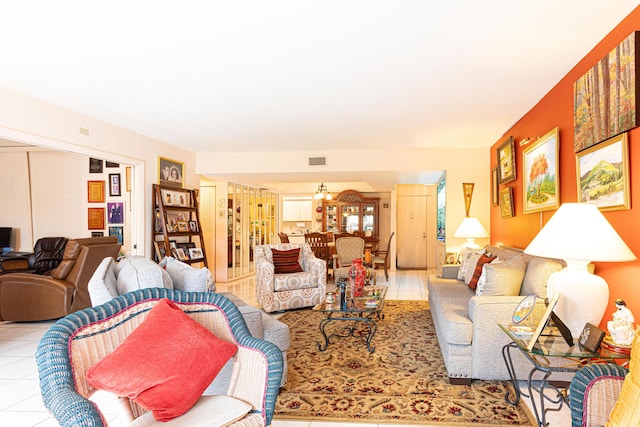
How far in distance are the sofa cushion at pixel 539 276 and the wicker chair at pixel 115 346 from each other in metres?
2.18

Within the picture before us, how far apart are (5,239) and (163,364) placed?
7.35 meters

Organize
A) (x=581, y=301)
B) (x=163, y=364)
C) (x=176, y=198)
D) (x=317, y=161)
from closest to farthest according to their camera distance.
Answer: (x=163, y=364) → (x=581, y=301) → (x=176, y=198) → (x=317, y=161)

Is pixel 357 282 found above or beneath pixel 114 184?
beneath

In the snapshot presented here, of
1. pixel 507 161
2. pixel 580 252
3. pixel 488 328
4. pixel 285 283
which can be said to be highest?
pixel 507 161

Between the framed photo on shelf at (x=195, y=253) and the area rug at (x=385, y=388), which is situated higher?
the framed photo on shelf at (x=195, y=253)

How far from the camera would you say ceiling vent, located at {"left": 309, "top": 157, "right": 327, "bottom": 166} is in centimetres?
655

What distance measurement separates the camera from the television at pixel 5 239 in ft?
22.3

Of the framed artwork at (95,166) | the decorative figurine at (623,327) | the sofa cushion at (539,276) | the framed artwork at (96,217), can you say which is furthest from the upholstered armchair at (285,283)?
the decorative figurine at (623,327)

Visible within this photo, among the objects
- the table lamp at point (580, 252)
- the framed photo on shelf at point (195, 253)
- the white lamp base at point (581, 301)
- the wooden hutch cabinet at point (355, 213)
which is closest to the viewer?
the table lamp at point (580, 252)

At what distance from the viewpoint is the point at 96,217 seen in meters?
6.70

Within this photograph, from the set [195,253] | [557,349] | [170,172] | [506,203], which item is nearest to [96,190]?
[170,172]

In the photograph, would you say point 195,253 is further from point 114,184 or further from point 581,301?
point 581,301

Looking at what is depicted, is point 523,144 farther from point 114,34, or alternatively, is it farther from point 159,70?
point 114,34

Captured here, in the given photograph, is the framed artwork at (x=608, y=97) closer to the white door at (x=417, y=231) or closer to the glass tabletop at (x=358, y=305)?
the glass tabletop at (x=358, y=305)
